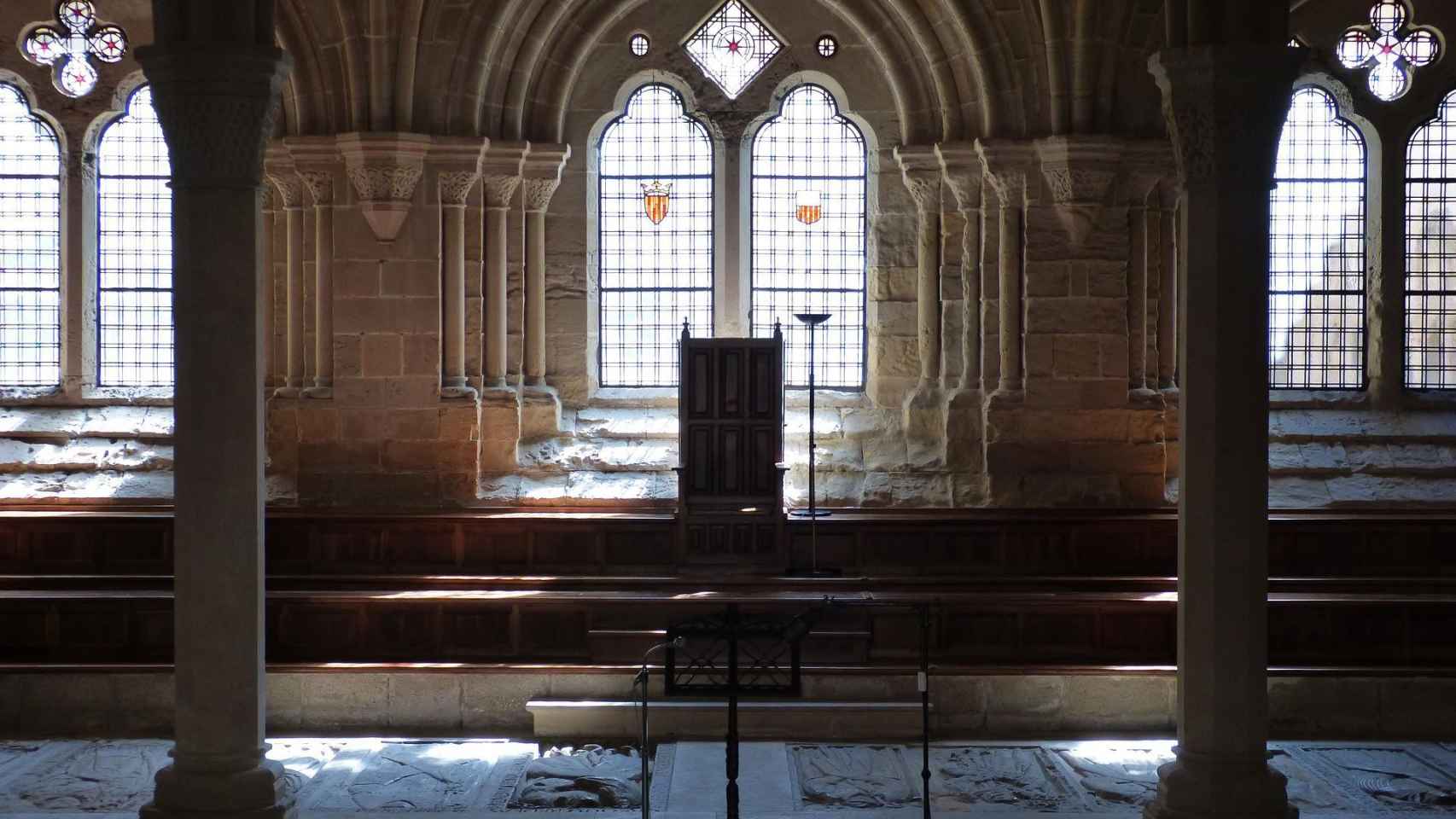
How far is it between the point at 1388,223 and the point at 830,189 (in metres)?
4.63

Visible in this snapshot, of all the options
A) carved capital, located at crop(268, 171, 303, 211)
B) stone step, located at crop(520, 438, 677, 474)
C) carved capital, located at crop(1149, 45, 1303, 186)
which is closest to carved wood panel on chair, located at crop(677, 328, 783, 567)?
stone step, located at crop(520, 438, 677, 474)

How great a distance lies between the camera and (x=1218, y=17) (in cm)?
572

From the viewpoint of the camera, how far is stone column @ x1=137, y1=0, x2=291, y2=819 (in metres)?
5.71

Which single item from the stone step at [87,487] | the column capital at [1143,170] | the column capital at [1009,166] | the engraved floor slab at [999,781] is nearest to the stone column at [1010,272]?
the column capital at [1009,166]

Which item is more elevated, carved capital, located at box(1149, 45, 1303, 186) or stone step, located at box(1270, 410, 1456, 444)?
carved capital, located at box(1149, 45, 1303, 186)

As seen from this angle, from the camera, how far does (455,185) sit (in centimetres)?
1109

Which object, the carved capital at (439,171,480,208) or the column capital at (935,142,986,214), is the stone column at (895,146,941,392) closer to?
the column capital at (935,142,986,214)

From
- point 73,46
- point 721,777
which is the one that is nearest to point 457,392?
point 73,46

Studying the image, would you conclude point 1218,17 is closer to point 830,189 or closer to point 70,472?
point 830,189

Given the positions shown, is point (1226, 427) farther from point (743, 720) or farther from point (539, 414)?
point (539, 414)

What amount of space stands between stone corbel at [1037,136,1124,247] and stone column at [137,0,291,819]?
21.7 ft

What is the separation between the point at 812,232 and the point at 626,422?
89.8 inches

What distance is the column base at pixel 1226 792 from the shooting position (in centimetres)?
561

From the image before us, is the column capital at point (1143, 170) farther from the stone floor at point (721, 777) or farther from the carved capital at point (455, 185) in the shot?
the carved capital at point (455, 185)
